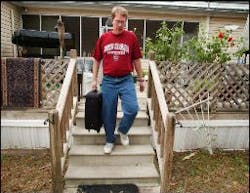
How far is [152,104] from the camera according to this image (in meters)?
4.42

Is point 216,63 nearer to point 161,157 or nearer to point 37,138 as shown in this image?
point 161,157

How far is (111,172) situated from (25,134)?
1.97 metres

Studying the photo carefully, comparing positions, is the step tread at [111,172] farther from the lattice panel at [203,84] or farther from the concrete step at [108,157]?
the lattice panel at [203,84]

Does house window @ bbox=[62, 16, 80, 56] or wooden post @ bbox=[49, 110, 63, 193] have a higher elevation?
house window @ bbox=[62, 16, 80, 56]

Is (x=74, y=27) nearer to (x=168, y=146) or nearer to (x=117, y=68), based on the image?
(x=117, y=68)

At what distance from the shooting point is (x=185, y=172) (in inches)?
160

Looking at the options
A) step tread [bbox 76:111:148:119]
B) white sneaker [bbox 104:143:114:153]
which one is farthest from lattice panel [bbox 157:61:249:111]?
white sneaker [bbox 104:143:114:153]

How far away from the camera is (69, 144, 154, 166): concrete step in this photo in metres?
3.78

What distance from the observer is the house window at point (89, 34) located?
10598mm

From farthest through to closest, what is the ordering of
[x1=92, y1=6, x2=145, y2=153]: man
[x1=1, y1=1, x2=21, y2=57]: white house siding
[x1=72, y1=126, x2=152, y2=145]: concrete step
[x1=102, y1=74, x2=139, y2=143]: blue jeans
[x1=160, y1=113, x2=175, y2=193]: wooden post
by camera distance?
[x1=1, y1=1, x2=21, y2=57]: white house siding, [x1=72, y1=126, x2=152, y2=145]: concrete step, [x1=102, y1=74, x2=139, y2=143]: blue jeans, [x1=92, y1=6, x2=145, y2=153]: man, [x1=160, y1=113, x2=175, y2=193]: wooden post

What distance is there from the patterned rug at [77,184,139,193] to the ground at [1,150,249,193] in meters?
0.46

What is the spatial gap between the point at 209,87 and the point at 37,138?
3.12 metres

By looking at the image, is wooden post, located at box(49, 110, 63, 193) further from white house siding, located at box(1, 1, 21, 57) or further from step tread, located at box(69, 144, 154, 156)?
white house siding, located at box(1, 1, 21, 57)

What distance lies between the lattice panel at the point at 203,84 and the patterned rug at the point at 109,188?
1.75 m
